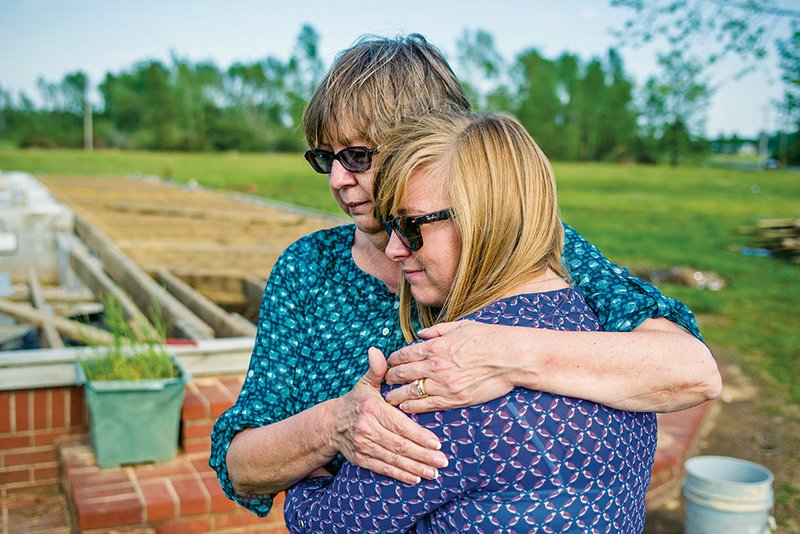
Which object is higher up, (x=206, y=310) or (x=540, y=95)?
(x=540, y=95)

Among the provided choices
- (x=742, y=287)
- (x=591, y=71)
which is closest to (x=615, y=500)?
(x=742, y=287)

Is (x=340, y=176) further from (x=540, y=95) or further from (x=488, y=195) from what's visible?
(x=540, y=95)

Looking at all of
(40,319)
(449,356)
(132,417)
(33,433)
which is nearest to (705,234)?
(40,319)

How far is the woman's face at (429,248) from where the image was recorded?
1.52 meters

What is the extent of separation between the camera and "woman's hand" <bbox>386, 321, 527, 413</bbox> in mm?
1324

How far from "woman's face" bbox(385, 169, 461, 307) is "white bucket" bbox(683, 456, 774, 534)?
272cm

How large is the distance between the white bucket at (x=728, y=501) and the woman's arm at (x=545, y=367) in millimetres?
2446

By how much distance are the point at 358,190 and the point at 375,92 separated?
0.26 meters

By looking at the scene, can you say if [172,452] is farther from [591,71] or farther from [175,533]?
[591,71]

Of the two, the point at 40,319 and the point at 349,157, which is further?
the point at 40,319

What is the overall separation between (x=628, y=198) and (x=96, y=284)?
26446 mm

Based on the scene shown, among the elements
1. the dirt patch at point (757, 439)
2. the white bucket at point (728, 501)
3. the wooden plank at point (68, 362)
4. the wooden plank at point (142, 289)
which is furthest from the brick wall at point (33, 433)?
the dirt patch at point (757, 439)

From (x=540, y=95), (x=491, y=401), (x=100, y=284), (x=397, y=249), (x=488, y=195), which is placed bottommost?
(x=100, y=284)

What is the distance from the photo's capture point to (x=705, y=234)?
1781cm
